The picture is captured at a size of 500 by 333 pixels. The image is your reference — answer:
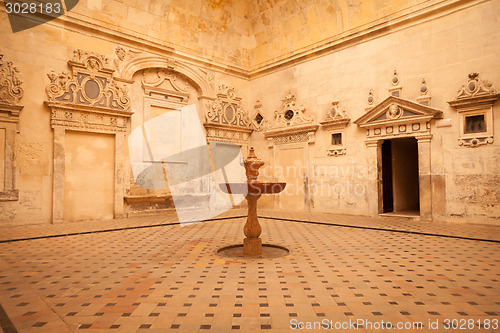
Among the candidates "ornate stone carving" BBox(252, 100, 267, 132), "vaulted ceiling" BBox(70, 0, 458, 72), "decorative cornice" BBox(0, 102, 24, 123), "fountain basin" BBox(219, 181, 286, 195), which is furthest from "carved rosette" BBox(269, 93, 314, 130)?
"decorative cornice" BBox(0, 102, 24, 123)

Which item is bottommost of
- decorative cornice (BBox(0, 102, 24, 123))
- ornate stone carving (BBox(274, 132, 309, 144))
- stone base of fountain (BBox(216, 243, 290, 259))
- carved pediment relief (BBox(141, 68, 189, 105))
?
stone base of fountain (BBox(216, 243, 290, 259))

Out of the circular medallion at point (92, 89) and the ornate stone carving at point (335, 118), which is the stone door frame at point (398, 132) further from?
the circular medallion at point (92, 89)

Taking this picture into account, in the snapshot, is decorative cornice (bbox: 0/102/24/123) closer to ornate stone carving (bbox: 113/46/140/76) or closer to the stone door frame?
ornate stone carving (bbox: 113/46/140/76)

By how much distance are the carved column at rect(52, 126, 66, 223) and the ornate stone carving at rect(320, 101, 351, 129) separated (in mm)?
8022

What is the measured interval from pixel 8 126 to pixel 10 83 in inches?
42.5

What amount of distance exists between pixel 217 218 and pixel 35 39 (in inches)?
275

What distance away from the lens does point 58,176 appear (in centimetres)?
828

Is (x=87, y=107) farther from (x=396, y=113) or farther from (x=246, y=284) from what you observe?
(x=396, y=113)

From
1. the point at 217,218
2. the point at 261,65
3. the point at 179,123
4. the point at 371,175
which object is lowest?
the point at 217,218

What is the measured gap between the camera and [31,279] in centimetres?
371

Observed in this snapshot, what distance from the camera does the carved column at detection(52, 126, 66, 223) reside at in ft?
26.8

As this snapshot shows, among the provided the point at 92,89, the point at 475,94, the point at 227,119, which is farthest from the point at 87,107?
the point at 475,94

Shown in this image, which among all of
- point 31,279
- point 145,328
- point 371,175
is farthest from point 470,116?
point 31,279

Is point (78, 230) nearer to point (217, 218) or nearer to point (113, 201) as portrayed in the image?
point (113, 201)
